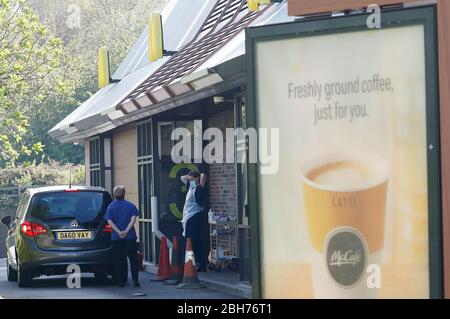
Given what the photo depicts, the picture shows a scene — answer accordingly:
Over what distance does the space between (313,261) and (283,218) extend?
1.20 ft

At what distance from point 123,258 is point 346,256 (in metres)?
9.64

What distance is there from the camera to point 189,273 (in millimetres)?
16578

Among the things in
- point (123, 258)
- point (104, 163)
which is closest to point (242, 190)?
point (123, 258)

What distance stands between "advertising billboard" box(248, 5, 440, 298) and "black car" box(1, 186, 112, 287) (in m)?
9.43

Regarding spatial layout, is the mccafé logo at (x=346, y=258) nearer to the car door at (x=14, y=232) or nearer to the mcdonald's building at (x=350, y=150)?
the mcdonald's building at (x=350, y=150)

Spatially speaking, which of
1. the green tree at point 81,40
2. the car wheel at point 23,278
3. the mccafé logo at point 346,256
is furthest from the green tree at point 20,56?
the green tree at point 81,40

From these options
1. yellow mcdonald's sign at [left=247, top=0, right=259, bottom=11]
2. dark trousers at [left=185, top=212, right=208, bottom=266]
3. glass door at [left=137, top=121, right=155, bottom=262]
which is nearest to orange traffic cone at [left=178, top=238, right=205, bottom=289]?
dark trousers at [left=185, top=212, right=208, bottom=266]

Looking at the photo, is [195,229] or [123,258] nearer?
[123,258]

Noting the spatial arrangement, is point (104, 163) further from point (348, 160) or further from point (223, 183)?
point (348, 160)

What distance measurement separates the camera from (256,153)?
7598mm

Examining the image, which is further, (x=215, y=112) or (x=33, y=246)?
(x=215, y=112)

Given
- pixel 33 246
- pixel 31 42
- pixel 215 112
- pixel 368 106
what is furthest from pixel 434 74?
pixel 31 42
